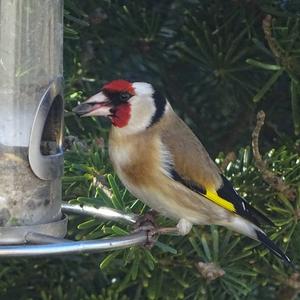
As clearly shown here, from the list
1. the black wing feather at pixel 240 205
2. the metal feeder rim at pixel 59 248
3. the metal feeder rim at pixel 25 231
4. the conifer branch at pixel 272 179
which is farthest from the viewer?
the black wing feather at pixel 240 205

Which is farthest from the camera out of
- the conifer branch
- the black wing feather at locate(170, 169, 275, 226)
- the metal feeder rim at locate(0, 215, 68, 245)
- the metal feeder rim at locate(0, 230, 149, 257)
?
the black wing feather at locate(170, 169, 275, 226)

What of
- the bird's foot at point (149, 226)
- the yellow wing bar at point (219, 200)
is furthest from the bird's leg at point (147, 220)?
the yellow wing bar at point (219, 200)

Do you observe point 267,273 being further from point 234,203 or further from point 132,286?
point 132,286

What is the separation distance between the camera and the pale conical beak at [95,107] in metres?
2.29

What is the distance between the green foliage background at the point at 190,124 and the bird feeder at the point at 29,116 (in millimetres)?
91

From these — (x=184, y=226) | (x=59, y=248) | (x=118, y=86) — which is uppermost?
(x=118, y=86)

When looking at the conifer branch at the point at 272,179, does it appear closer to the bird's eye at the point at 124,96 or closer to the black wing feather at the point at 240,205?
the black wing feather at the point at 240,205

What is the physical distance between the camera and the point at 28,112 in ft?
7.35

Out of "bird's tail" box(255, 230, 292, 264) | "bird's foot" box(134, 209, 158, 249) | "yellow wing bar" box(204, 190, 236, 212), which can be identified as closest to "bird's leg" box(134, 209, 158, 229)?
"bird's foot" box(134, 209, 158, 249)

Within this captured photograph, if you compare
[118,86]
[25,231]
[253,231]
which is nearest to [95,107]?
[118,86]

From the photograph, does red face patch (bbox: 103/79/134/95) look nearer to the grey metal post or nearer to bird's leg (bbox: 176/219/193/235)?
the grey metal post

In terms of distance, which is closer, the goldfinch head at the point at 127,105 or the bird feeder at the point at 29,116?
the bird feeder at the point at 29,116

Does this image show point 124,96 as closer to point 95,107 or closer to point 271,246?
point 95,107

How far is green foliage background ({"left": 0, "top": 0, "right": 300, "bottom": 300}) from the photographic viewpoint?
2396mm
